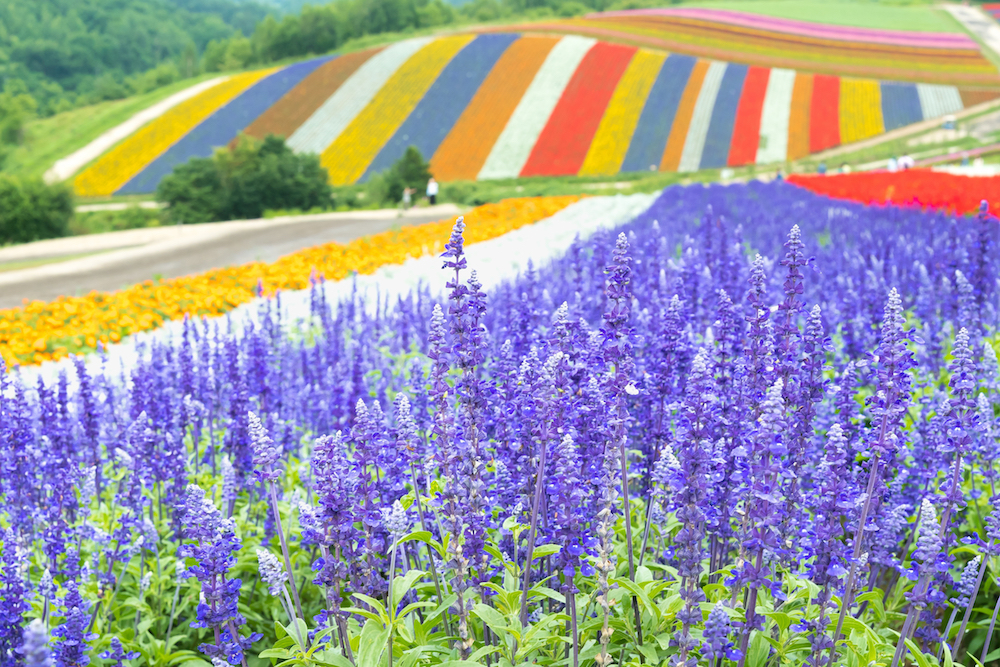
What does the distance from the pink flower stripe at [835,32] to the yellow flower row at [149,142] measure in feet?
153

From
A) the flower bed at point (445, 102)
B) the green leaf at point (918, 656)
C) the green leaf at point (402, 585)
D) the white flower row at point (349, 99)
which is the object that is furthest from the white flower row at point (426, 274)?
the white flower row at point (349, 99)

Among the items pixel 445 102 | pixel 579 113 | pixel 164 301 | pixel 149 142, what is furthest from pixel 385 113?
pixel 164 301

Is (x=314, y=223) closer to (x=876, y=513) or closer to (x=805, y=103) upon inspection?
(x=876, y=513)

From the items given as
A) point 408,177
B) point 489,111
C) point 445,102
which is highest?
point 445,102

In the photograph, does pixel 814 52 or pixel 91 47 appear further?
pixel 91 47

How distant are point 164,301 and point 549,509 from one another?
1111 centimetres

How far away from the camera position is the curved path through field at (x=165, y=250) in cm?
1798

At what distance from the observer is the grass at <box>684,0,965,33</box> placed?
3085 inches

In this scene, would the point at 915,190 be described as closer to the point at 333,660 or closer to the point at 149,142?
the point at 333,660

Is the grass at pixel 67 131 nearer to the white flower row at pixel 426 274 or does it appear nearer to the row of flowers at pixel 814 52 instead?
the row of flowers at pixel 814 52

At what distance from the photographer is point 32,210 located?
28828 millimetres

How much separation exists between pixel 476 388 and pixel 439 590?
3.00ft

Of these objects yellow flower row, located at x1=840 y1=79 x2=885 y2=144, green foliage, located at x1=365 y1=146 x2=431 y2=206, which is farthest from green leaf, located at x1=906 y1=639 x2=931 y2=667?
yellow flower row, located at x1=840 y1=79 x2=885 y2=144

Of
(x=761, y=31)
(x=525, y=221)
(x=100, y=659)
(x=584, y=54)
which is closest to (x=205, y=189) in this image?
(x=525, y=221)
